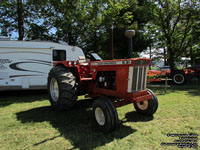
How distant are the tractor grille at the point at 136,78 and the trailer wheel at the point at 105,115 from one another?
1.88 ft

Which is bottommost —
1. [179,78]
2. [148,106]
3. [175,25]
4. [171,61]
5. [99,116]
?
[99,116]

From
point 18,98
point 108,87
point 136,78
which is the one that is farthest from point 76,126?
point 18,98

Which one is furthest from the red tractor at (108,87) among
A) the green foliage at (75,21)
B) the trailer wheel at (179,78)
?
the green foliage at (75,21)

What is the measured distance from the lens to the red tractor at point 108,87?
322 cm

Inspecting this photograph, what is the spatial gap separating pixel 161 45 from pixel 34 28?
10143 mm

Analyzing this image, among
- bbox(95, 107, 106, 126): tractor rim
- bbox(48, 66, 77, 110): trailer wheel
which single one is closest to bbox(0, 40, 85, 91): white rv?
bbox(48, 66, 77, 110): trailer wheel

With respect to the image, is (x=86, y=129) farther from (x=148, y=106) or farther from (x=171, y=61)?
(x=171, y=61)

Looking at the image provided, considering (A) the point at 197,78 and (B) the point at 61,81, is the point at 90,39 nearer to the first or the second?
(A) the point at 197,78

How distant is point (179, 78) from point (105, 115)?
28.3 feet

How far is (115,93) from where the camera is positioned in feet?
11.6

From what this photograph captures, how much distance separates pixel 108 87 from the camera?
386 centimetres

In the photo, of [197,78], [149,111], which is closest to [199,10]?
[197,78]

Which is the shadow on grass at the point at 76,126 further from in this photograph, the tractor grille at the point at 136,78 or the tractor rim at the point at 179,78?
the tractor rim at the point at 179,78

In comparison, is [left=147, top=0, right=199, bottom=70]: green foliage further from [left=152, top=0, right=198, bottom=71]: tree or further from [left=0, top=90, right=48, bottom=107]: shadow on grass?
[left=0, top=90, right=48, bottom=107]: shadow on grass
